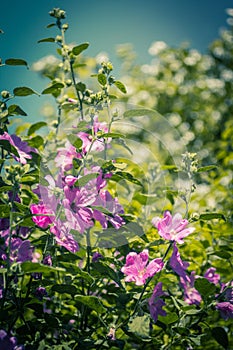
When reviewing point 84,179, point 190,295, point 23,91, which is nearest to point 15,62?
point 23,91

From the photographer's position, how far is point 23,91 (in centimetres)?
127

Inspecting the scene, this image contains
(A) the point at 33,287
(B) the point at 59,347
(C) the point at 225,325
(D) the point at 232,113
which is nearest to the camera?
(B) the point at 59,347

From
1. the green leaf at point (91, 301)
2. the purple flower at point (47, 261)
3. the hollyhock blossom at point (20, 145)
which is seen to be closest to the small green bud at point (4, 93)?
the hollyhock blossom at point (20, 145)

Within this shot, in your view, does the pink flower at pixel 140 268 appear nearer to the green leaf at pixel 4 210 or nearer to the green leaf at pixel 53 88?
the green leaf at pixel 4 210

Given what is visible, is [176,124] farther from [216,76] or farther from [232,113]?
[216,76]

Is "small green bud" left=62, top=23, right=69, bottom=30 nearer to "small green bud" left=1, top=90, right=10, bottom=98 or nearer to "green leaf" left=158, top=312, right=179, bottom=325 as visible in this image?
"small green bud" left=1, top=90, right=10, bottom=98

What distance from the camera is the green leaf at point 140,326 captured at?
111 centimetres

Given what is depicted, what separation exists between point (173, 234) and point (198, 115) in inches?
248

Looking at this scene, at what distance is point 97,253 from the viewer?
52.6 inches

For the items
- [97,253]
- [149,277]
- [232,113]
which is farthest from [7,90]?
[232,113]

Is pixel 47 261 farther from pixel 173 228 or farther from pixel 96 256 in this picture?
pixel 173 228

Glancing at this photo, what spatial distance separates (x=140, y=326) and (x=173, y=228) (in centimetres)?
26

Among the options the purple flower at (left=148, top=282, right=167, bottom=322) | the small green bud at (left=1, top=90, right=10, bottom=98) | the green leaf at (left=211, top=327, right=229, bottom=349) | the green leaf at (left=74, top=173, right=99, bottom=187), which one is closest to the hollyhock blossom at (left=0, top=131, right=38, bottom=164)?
the small green bud at (left=1, top=90, right=10, bottom=98)

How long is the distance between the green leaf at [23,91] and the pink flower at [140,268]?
21.4 inches
